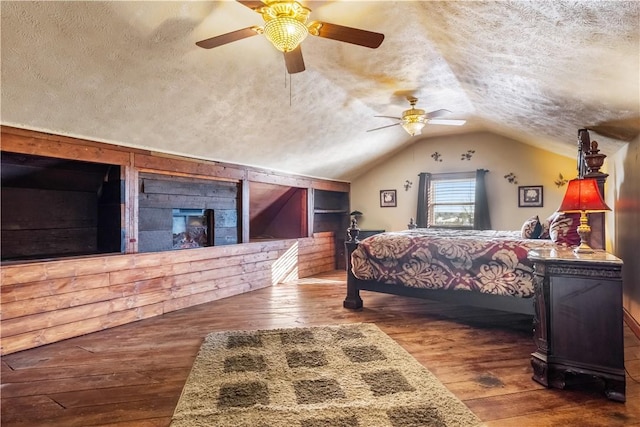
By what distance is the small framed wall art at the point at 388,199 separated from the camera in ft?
24.1

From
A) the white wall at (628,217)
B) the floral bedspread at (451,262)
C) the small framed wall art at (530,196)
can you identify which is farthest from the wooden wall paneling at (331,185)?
the white wall at (628,217)

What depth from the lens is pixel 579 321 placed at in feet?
7.20

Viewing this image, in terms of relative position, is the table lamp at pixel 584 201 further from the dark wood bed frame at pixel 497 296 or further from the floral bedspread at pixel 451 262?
the floral bedspread at pixel 451 262

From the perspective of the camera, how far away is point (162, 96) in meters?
3.30

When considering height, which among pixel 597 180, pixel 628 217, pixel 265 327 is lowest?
pixel 265 327

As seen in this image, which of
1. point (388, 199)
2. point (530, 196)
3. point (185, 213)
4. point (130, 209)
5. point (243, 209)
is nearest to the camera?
point (130, 209)

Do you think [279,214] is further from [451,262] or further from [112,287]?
[451,262]

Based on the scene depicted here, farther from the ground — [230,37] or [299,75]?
[299,75]

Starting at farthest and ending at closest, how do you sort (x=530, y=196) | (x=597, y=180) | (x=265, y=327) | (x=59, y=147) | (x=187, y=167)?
(x=530, y=196) < (x=187, y=167) < (x=265, y=327) < (x=59, y=147) < (x=597, y=180)

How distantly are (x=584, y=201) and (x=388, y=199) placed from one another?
5.10m

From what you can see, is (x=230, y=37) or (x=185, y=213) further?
(x=185, y=213)

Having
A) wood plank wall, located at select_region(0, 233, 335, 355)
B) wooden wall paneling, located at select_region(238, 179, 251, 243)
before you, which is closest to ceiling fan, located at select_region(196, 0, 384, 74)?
wood plank wall, located at select_region(0, 233, 335, 355)

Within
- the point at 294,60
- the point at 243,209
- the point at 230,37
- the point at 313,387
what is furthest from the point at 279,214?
the point at 313,387

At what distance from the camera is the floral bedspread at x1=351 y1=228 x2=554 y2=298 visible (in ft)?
10.5
